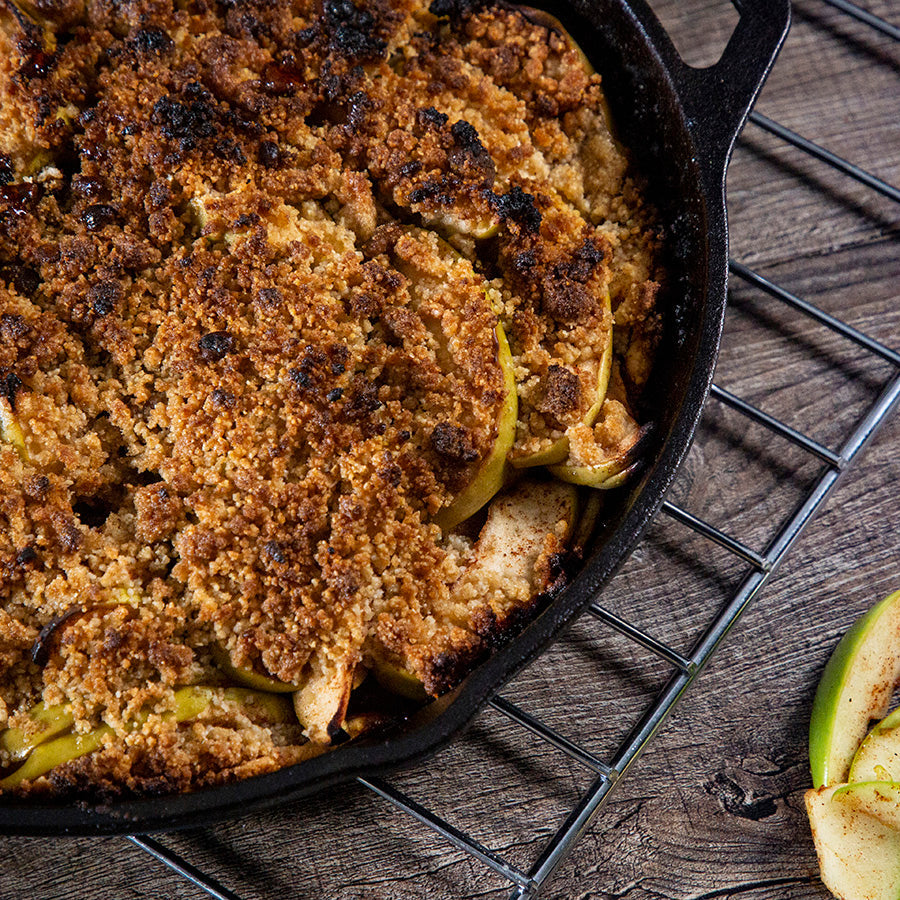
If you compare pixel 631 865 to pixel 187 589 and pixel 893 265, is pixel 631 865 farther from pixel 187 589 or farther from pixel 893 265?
pixel 893 265

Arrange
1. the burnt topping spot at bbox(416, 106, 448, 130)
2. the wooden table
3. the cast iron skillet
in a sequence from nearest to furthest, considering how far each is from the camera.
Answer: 1. the cast iron skillet
2. the burnt topping spot at bbox(416, 106, 448, 130)
3. the wooden table

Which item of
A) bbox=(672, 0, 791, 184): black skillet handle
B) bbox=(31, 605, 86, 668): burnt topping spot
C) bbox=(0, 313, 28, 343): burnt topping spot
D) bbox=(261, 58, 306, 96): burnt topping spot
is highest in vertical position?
bbox=(672, 0, 791, 184): black skillet handle

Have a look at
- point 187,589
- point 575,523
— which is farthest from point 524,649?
point 187,589

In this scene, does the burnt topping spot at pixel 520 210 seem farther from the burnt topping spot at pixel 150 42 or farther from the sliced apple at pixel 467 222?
the burnt topping spot at pixel 150 42

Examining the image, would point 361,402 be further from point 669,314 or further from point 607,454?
point 669,314

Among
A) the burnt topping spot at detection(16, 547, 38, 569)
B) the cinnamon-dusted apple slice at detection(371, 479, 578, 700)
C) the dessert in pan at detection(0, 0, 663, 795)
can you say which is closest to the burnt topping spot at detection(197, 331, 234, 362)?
the dessert in pan at detection(0, 0, 663, 795)

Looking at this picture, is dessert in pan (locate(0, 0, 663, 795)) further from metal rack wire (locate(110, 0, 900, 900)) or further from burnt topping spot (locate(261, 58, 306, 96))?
metal rack wire (locate(110, 0, 900, 900))

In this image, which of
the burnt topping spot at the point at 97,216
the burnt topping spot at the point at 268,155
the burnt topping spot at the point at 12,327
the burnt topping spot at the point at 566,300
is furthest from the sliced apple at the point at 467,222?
the burnt topping spot at the point at 12,327
